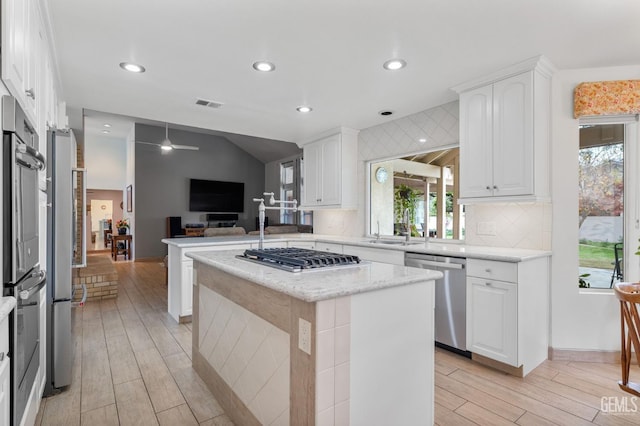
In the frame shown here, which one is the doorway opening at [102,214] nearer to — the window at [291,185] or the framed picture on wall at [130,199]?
the framed picture on wall at [130,199]

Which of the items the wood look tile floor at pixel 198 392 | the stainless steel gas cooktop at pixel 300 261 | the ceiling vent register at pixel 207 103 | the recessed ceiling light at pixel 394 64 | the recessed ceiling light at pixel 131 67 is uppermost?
the recessed ceiling light at pixel 131 67

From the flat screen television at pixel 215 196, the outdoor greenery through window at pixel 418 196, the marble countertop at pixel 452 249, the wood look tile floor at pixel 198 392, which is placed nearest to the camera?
the wood look tile floor at pixel 198 392

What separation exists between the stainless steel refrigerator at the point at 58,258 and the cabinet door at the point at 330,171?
3.09 metres

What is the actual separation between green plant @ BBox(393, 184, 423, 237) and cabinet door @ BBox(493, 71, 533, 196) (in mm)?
1435

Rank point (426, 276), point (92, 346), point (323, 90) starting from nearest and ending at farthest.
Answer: point (426, 276), point (92, 346), point (323, 90)

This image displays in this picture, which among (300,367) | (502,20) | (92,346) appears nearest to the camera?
(300,367)

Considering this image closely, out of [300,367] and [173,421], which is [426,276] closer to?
[300,367]

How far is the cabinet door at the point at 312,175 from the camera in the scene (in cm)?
500

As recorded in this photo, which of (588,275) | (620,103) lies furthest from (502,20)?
(588,275)

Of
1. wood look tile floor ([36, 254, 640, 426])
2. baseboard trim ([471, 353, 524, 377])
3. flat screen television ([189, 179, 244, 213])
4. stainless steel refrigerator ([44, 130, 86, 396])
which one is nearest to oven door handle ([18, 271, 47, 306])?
stainless steel refrigerator ([44, 130, 86, 396])

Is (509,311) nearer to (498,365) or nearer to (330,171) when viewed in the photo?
(498,365)

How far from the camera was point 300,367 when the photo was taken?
4.46ft

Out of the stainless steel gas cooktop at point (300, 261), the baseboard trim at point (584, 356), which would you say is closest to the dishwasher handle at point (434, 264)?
the baseboard trim at point (584, 356)

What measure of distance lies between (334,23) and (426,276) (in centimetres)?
166
